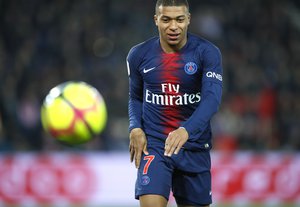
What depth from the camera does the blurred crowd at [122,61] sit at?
12.1 metres

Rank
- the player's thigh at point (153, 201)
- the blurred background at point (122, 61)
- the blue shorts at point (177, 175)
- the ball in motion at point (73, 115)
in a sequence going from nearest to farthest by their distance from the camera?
1. the player's thigh at point (153, 201)
2. the blue shorts at point (177, 175)
3. the ball in motion at point (73, 115)
4. the blurred background at point (122, 61)

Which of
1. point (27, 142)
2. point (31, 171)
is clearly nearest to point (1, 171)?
point (31, 171)

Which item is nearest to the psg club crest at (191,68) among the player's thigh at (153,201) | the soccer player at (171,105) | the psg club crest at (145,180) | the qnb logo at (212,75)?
the soccer player at (171,105)

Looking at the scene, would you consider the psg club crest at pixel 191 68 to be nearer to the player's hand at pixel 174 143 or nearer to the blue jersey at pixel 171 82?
the blue jersey at pixel 171 82

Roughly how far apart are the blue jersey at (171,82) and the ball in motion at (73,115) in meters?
1.58

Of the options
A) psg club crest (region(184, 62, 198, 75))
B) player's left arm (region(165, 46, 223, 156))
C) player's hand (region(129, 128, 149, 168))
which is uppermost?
psg club crest (region(184, 62, 198, 75))

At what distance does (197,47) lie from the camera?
543 cm

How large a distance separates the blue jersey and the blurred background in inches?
249

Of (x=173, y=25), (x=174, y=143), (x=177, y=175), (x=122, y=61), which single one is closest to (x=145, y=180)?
(x=177, y=175)

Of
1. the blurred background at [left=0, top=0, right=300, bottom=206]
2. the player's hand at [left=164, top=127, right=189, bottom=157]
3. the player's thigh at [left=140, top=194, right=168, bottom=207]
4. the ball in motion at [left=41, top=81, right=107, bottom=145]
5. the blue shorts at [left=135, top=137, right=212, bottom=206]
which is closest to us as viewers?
the player's hand at [left=164, top=127, right=189, bottom=157]

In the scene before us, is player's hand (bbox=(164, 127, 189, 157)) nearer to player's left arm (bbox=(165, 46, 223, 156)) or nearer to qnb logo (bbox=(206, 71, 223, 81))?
player's left arm (bbox=(165, 46, 223, 156))

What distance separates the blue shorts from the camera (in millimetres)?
5281

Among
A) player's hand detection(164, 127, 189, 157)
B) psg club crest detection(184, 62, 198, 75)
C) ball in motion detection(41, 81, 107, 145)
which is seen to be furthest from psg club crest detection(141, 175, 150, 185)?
ball in motion detection(41, 81, 107, 145)

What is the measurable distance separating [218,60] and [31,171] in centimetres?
615
